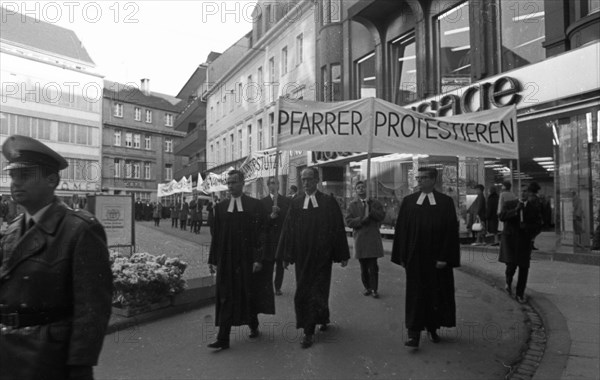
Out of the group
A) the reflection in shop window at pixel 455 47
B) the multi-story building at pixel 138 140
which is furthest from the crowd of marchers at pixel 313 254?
the multi-story building at pixel 138 140

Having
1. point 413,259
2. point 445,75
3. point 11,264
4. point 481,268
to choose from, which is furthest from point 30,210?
point 445,75

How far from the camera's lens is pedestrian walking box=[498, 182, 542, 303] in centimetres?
734

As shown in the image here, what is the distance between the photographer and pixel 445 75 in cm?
1638

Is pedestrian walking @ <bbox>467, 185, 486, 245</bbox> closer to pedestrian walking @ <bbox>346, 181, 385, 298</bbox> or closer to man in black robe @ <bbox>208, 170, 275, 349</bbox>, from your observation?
pedestrian walking @ <bbox>346, 181, 385, 298</bbox>

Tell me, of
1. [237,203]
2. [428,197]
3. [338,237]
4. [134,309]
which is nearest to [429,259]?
[428,197]

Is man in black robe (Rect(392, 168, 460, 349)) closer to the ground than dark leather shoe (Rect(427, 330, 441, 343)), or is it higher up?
higher up

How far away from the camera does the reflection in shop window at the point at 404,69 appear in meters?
18.2

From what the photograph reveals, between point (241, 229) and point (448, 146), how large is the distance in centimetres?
309

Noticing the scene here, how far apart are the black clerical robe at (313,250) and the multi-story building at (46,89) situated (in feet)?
133

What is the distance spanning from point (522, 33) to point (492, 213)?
468 cm

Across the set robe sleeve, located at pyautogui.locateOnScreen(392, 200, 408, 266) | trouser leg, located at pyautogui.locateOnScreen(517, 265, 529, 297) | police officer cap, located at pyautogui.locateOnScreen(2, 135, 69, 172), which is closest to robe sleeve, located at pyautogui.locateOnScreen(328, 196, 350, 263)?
robe sleeve, located at pyautogui.locateOnScreen(392, 200, 408, 266)

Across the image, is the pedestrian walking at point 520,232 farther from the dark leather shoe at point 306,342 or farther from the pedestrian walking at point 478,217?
the pedestrian walking at point 478,217

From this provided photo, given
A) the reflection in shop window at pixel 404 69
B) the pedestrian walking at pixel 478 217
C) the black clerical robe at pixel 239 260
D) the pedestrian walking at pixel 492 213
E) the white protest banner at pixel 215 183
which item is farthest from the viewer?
the white protest banner at pixel 215 183

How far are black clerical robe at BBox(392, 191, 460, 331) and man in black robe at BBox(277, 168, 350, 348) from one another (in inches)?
31.3
